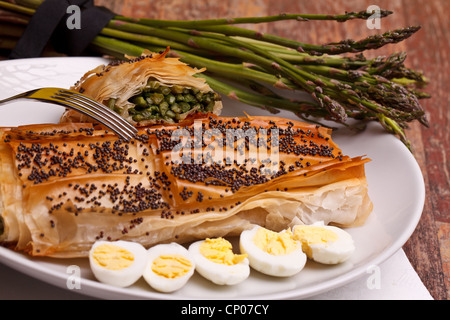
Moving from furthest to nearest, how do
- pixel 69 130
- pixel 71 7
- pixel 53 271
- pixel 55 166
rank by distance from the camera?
pixel 71 7, pixel 69 130, pixel 55 166, pixel 53 271

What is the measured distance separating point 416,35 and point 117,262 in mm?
4877

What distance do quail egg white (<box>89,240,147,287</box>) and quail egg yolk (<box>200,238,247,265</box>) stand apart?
331 millimetres

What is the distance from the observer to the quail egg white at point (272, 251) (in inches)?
107

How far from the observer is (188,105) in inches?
150

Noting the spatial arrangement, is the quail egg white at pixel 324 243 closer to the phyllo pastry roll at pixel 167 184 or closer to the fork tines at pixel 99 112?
the phyllo pastry roll at pixel 167 184

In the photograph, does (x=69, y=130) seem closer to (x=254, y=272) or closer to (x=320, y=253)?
(x=254, y=272)

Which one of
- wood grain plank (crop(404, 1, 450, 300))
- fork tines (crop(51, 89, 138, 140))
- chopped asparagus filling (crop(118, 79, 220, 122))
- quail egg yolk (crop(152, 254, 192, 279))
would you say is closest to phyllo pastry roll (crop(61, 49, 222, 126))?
chopped asparagus filling (crop(118, 79, 220, 122))

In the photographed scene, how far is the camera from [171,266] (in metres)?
2.63

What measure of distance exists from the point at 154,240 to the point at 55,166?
0.68 m

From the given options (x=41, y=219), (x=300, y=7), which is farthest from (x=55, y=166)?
(x=300, y=7)

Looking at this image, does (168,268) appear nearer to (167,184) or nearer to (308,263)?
(167,184)

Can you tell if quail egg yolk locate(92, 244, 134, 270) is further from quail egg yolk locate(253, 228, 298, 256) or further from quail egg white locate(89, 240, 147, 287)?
quail egg yolk locate(253, 228, 298, 256)

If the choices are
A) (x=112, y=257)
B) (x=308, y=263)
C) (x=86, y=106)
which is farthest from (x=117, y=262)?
(x=86, y=106)

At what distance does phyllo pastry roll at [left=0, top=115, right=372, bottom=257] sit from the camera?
8.94 feet
